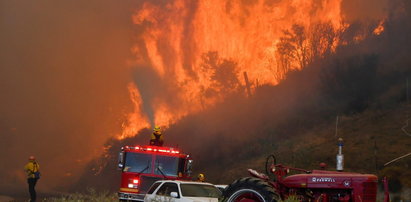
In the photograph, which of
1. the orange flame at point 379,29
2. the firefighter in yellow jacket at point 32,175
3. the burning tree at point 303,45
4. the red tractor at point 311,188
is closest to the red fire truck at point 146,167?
the firefighter in yellow jacket at point 32,175

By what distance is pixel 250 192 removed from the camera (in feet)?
44.1

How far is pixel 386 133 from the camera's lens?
111 ft

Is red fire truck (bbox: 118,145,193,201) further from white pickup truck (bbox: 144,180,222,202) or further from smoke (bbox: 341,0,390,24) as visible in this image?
smoke (bbox: 341,0,390,24)

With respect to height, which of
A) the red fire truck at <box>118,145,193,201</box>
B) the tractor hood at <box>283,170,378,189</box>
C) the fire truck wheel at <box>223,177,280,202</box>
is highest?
the red fire truck at <box>118,145,193,201</box>

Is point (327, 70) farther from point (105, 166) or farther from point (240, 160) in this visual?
point (105, 166)

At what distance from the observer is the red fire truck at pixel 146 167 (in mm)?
20641

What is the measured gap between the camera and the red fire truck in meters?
20.6

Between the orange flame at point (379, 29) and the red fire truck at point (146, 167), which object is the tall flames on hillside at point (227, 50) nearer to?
the orange flame at point (379, 29)

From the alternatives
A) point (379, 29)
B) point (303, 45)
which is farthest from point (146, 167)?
point (379, 29)

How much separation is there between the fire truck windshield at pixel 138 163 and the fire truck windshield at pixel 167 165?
1.14ft

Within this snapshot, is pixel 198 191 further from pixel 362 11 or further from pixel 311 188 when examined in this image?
A: pixel 362 11

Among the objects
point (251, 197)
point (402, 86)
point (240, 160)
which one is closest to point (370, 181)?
point (251, 197)

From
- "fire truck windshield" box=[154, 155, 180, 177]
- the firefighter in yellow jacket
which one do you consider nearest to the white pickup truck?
"fire truck windshield" box=[154, 155, 180, 177]

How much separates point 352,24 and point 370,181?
114 feet
